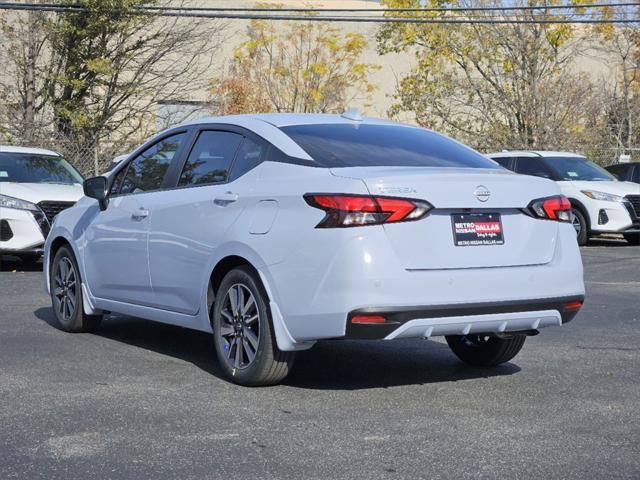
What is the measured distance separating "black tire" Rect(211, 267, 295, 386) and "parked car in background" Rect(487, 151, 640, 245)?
14514mm

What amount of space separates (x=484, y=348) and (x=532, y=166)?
1471 centimetres

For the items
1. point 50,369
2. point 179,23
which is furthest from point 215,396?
point 179,23

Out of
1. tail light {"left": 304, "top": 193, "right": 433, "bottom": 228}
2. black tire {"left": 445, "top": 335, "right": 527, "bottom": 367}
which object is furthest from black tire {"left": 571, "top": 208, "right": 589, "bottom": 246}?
tail light {"left": 304, "top": 193, "right": 433, "bottom": 228}

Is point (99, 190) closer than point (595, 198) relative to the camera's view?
Yes

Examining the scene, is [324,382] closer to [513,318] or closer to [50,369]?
[513,318]

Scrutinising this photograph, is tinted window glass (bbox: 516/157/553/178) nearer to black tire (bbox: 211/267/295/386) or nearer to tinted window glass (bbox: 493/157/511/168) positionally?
tinted window glass (bbox: 493/157/511/168)

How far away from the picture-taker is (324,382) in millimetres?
7312

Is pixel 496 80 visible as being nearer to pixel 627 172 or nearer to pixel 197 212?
pixel 627 172

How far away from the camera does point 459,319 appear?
652 cm

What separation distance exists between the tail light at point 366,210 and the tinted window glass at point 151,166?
6.99 ft

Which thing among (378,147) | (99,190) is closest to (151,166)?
(99,190)

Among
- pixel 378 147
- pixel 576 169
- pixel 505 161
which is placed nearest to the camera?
pixel 378 147

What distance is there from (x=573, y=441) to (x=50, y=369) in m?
3.64

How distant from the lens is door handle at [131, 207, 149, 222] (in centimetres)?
820
